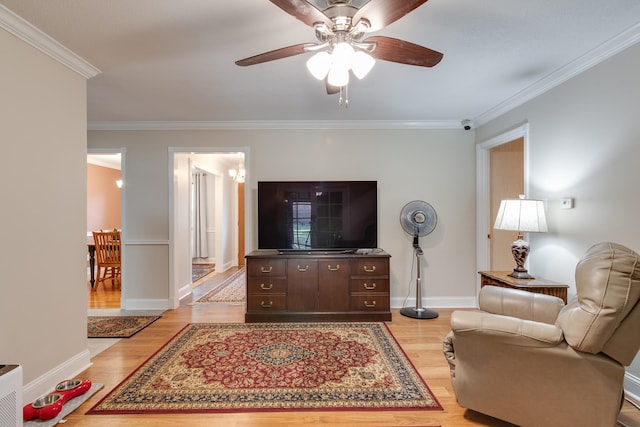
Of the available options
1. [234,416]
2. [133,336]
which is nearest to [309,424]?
[234,416]

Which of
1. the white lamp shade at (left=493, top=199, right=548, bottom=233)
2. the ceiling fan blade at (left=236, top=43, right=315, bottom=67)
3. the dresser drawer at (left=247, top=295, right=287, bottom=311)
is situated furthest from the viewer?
the dresser drawer at (left=247, top=295, right=287, bottom=311)

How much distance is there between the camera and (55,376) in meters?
2.15

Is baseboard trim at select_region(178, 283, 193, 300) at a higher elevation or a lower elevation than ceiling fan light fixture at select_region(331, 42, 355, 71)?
lower

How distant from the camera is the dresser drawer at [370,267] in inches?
136

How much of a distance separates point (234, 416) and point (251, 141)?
120 inches

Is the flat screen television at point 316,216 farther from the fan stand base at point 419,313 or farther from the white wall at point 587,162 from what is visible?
the white wall at point 587,162

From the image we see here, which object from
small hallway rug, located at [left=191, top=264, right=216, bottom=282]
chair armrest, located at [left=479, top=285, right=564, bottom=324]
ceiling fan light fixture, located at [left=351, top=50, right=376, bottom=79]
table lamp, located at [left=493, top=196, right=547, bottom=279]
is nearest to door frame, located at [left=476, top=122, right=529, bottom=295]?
table lamp, located at [left=493, top=196, right=547, bottom=279]

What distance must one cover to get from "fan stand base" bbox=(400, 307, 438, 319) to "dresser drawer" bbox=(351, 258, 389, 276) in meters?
0.63

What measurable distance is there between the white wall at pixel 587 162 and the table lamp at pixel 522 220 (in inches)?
8.5

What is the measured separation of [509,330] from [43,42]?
3374 mm

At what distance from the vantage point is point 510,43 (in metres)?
2.15

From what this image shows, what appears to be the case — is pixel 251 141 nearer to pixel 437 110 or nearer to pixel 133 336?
pixel 437 110

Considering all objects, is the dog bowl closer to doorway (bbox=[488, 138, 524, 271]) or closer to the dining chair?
the dining chair

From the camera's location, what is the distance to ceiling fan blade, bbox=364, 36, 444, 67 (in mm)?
1599
